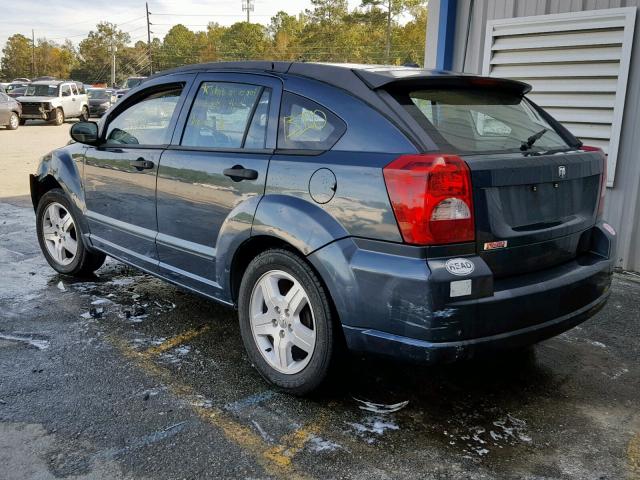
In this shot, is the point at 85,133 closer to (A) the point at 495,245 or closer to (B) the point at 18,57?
(A) the point at 495,245

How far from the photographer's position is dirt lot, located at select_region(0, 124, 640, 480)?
2.66 meters

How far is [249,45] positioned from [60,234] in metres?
95.2

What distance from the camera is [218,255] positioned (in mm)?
3555

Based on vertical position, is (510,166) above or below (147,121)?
below

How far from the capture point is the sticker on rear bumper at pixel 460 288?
259 cm

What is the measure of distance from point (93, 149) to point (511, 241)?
332 centimetres

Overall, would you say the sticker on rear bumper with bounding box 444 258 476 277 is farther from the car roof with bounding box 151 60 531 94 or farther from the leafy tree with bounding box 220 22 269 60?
the leafy tree with bounding box 220 22 269 60

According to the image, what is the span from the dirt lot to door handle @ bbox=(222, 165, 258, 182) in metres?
1.14

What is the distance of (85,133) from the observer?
4625 mm

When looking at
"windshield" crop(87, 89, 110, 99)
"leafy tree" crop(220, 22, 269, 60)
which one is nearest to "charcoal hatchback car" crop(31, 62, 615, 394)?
"windshield" crop(87, 89, 110, 99)

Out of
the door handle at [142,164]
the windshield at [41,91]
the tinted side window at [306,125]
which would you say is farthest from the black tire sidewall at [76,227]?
the windshield at [41,91]

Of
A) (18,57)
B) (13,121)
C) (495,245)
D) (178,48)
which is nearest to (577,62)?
(495,245)

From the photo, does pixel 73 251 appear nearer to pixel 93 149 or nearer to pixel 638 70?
pixel 93 149

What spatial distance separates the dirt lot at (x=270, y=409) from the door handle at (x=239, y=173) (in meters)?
1.14
